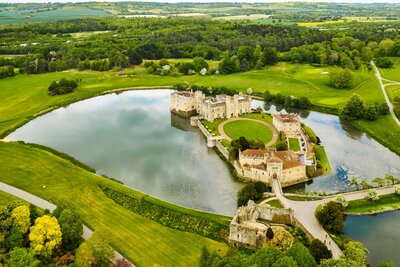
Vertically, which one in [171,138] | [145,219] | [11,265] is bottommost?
[171,138]

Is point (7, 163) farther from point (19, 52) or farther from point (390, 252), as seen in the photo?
point (19, 52)

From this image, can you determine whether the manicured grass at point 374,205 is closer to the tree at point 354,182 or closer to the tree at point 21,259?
the tree at point 354,182

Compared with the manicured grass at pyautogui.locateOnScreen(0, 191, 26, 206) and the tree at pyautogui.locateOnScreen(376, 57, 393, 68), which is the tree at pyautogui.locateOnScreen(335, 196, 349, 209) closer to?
the manicured grass at pyautogui.locateOnScreen(0, 191, 26, 206)

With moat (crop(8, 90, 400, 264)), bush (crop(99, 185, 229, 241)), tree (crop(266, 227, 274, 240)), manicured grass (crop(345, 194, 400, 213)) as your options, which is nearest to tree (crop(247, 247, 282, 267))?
tree (crop(266, 227, 274, 240))

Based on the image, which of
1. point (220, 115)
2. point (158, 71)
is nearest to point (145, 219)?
point (220, 115)

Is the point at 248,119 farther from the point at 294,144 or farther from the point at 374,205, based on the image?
the point at 374,205

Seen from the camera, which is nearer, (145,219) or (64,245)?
(64,245)

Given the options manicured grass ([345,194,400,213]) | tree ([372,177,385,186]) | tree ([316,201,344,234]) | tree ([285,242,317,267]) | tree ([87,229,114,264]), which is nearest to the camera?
tree ([285,242,317,267])
